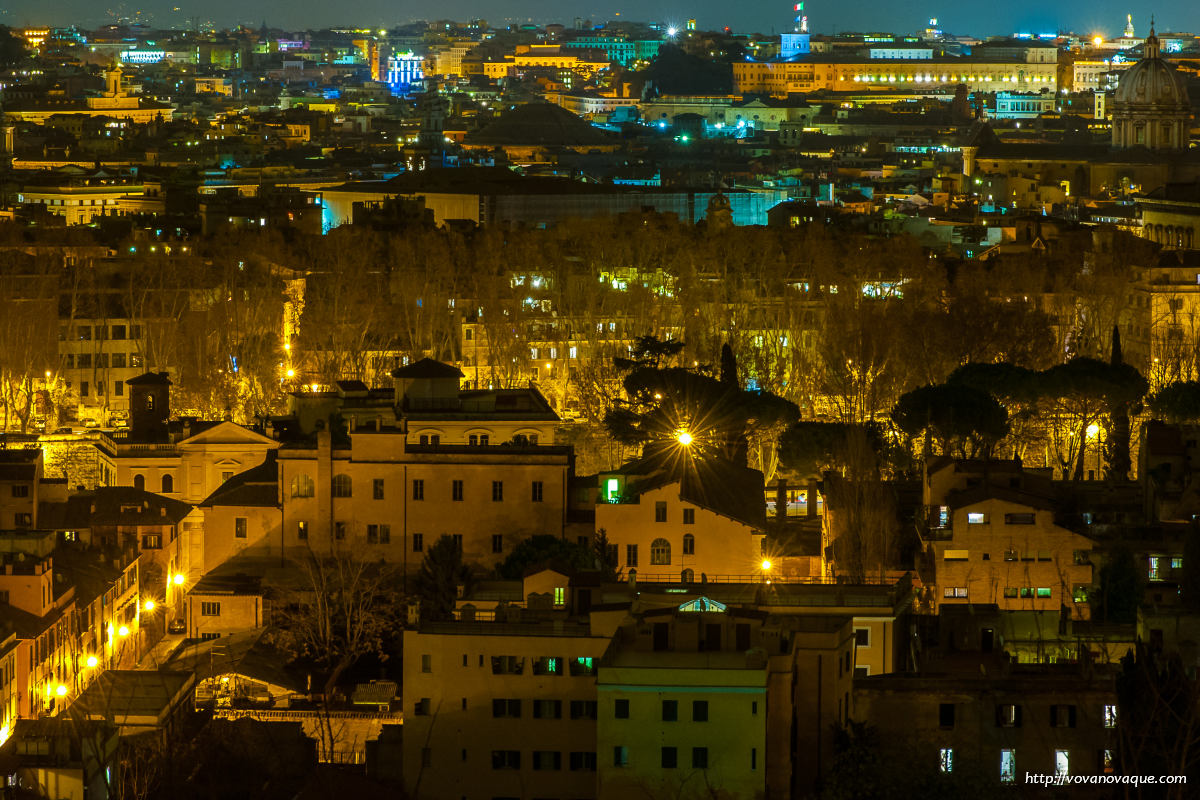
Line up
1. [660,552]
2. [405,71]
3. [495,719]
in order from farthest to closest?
[405,71]
[660,552]
[495,719]

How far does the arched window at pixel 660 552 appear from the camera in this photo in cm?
2994

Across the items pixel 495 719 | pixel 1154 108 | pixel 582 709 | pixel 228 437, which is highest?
pixel 1154 108

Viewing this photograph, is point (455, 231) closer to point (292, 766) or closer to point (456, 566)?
point (456, 566)

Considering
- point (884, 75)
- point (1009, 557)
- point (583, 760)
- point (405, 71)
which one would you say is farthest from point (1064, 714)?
point (405, 71)

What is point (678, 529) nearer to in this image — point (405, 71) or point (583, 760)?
point (583, 760)

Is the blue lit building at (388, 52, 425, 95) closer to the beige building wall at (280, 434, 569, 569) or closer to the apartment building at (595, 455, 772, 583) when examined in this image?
the beige building wall at (280, 434, 569, 569)

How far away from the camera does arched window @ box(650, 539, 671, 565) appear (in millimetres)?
29938

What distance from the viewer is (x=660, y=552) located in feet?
98.4

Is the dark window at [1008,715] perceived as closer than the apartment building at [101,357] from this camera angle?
Yes

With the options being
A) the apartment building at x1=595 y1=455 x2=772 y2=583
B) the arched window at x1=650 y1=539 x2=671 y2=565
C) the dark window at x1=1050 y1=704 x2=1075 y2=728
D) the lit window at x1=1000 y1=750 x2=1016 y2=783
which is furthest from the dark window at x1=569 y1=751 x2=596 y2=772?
the arched window at x1=650 y1=539 x2=671 y2=565

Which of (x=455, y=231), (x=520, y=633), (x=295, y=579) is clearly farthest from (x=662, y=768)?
(x=455, y=231)

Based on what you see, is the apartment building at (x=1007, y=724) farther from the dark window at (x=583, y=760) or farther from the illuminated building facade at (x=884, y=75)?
the illuminated building facade at (x=884, y=75)

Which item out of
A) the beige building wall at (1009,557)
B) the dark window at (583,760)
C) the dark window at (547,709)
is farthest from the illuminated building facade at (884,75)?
the dark window at (583,760)

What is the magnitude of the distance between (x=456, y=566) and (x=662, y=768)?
7.30 m
